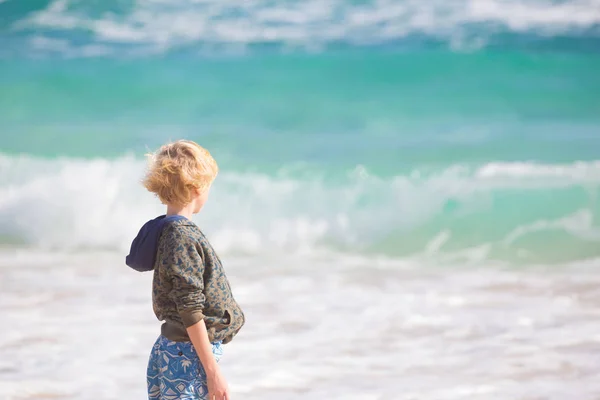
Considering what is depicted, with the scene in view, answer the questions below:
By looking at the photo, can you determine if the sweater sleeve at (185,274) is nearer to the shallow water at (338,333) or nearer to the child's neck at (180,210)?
the child's neck at (180,210)

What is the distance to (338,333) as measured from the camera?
14.0 feet

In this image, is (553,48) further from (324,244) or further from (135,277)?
(135,277)

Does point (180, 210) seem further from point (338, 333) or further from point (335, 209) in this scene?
point (335, 209)

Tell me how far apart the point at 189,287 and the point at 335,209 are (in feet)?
24.2

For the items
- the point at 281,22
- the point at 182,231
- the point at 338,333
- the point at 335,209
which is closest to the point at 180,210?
the point at 182,231

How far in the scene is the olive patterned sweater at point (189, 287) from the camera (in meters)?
1.55

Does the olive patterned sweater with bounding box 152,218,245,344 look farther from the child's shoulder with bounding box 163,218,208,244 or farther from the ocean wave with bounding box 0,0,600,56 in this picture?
the ocean wave with bounding box 0,0,600,56

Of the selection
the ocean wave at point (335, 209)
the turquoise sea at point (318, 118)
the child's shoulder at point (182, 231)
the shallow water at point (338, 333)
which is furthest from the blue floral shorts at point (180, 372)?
the turquoise sea at point (318, 118)

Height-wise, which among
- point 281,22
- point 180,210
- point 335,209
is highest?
point 281,22

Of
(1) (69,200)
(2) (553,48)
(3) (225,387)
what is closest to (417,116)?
(2) (553,48)

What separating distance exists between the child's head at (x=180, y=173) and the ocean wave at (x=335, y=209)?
246 inches

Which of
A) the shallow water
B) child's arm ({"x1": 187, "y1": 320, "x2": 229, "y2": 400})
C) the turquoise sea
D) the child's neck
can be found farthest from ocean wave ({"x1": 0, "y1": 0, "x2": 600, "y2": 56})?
child's arm ({"x1": 187, "y1": 320, "x2": 229, "y2": 400})

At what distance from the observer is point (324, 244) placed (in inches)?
320

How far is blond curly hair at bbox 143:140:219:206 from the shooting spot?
5.18 feet
